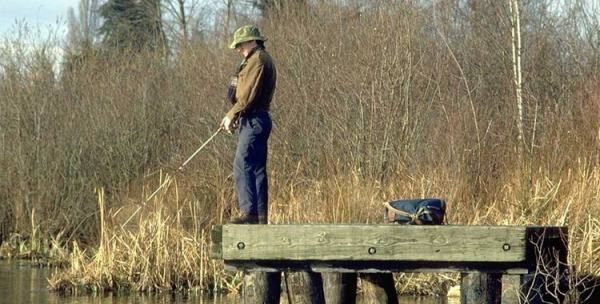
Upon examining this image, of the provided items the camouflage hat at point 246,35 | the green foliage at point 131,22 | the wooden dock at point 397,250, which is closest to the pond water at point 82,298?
the camouflage hat at point 246,35

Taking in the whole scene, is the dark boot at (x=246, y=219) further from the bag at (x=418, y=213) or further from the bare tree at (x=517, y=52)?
the bare tree at (x=517, y=52)

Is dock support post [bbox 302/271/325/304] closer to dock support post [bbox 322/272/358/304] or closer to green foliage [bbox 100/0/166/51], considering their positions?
dock support post [bbox 322/272/358/304]

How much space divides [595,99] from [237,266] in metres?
8.46

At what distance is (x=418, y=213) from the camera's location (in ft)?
27.2

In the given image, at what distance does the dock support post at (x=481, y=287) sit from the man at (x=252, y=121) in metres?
1.83

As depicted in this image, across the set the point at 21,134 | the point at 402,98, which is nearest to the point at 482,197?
the point at 402,98

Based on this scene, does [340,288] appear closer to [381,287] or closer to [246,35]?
[381,287]

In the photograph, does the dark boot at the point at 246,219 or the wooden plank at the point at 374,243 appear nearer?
the wooden plank at the point at 374,243

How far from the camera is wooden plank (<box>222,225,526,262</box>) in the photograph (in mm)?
7699

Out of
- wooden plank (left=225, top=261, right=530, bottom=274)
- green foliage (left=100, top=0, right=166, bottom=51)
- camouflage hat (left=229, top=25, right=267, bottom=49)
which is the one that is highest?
green foliage (left=100, top=0, right=166, bottom=51)

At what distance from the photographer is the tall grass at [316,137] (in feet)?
49.4

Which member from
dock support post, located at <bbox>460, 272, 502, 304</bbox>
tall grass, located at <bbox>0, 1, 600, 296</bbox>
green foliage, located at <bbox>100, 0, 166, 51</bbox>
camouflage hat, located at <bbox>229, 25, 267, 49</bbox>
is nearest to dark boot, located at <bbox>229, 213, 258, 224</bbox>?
camouflage hat, located at <bbox>229, 25, 267, 49</bbox>

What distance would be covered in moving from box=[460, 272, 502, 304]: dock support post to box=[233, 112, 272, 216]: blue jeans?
6.08 ft

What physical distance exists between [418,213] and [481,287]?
65 centimetres
